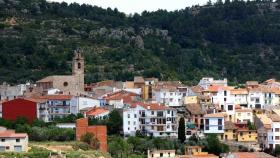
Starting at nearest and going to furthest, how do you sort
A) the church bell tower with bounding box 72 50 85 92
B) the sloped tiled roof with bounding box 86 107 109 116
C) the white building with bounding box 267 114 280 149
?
the white building with bounding box 267 114 280 149 < the sloped tiled roof with bounding box 86 107 109 116 < the church bell tower with bounding box 72 50 85 92

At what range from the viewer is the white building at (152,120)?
2440 inches

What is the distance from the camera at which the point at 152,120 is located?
6234cm

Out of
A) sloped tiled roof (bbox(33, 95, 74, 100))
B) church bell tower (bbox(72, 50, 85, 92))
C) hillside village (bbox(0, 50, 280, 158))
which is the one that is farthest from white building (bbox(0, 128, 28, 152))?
church bell tower (bbox(72, 50, 85, 92))

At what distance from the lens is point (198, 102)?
68.2 meters

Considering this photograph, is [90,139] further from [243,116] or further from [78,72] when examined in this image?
[78,72]

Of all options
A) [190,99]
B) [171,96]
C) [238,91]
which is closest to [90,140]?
[171,96]

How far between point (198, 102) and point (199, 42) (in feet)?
123

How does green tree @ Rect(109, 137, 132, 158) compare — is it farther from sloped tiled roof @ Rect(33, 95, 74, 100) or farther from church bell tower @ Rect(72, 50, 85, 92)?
church bell tower @ Rect(72, 50, 85, 92)

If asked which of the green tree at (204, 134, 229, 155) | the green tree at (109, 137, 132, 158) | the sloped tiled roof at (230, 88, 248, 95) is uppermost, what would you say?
the sloped tiled roof at (230, 88, 248, 95)

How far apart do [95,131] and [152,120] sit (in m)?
6.94

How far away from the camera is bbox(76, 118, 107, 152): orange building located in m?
56.2

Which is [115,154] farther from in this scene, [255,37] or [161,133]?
[255,37]

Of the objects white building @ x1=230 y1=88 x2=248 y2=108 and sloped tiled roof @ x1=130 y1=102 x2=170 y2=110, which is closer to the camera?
sloped tiled roof @ x1=130 y1=102 x2=170 y2=110

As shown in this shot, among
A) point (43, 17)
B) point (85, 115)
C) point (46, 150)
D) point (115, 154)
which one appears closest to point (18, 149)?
point (46, 150)
